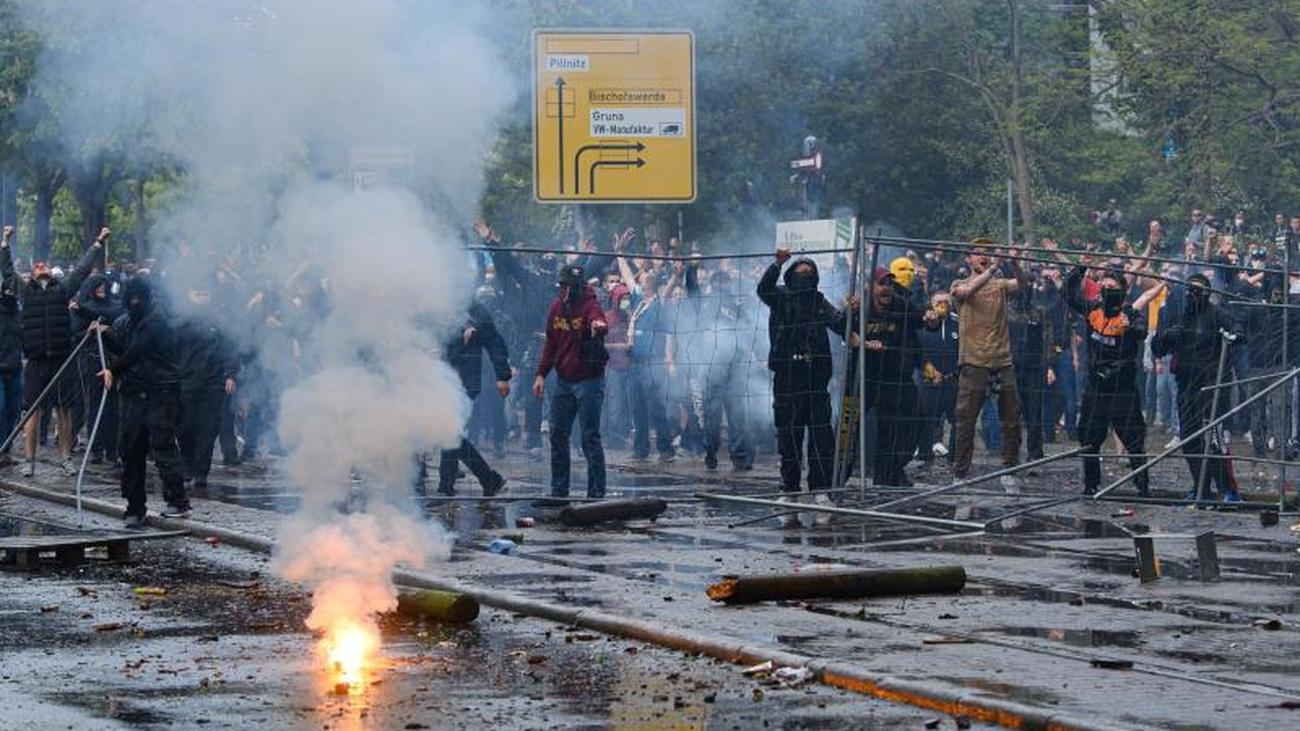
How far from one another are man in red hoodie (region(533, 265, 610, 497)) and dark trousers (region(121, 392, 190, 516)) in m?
3.10

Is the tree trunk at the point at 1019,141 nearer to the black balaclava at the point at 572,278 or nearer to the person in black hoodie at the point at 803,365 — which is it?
the person in black hoodie at the point at 803,365

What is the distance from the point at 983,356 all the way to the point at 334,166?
31.0ft

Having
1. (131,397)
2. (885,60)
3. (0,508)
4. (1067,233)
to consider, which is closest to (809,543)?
(131,397)

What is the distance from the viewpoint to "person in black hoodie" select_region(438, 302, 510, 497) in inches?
764

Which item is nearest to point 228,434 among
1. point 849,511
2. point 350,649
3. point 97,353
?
point 97,353

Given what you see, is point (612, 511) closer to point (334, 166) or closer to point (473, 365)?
point (473, 365)

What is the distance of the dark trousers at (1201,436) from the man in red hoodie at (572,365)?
501 centimetres

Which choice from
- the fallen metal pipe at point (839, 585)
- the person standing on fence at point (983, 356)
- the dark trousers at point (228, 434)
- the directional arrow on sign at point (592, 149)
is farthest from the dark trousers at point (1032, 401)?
the dark trousers at point (228, 434)

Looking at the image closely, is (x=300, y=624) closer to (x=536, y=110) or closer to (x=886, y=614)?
(x=886, y=614)

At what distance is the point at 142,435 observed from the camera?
17797mm

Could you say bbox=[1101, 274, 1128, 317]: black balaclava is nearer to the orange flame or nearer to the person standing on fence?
the person standing on fence

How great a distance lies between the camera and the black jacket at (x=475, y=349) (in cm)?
1914

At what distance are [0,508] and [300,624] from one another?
880cm

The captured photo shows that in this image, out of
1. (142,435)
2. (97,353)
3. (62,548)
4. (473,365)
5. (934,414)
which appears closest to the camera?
(62,548)
